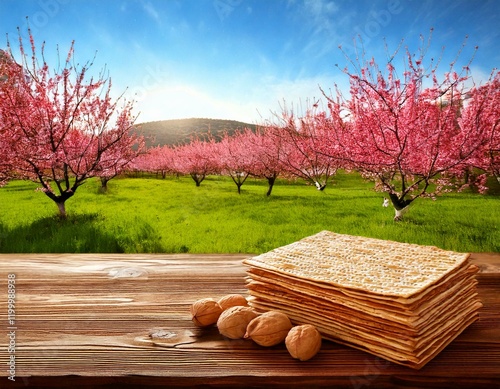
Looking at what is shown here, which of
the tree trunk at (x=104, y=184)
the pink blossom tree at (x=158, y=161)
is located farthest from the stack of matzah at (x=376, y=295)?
the pink blossom tree at (x=158, y=161)

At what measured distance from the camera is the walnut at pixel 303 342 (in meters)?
0.78

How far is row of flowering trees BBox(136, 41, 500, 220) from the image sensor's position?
2.52 meters

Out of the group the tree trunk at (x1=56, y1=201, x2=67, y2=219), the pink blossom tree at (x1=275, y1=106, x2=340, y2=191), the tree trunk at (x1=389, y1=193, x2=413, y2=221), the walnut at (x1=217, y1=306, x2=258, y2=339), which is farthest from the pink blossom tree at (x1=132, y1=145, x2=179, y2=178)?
the walnut at (x1=217, y1=306, x2=258, y2=339)

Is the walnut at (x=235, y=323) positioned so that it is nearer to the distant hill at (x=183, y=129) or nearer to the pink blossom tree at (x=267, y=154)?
the pink blossom tree at (x=267, y=154)

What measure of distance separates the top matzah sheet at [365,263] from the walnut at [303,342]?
103 millimetres

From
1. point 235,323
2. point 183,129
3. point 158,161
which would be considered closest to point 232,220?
point 158,161

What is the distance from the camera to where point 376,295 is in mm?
Result: 756

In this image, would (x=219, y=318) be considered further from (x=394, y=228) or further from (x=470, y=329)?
(x=394, y=228)

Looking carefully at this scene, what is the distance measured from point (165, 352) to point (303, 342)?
0.92ft

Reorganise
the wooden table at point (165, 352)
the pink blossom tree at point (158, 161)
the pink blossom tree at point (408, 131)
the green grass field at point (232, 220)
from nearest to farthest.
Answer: the wooden table at point (165, 352) < the pink blossom tree at point (408, 131) < the green grass field at point (232, 220) < the pink blossom tree at point (158, 161)

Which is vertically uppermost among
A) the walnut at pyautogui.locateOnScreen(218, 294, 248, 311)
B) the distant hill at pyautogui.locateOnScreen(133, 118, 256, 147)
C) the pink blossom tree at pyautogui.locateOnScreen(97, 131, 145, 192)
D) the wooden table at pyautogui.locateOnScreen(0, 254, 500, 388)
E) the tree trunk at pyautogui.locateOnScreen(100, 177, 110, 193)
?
the distant hill at pyautogui.locateOnScreen(133, 118, 256, 147)

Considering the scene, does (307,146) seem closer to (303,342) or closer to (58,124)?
(58,124)

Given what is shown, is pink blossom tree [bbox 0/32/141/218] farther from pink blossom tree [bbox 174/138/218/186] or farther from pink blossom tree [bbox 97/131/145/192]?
pink blossom tree [bbox 174/138/218/186]

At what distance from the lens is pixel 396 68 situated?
267cm
